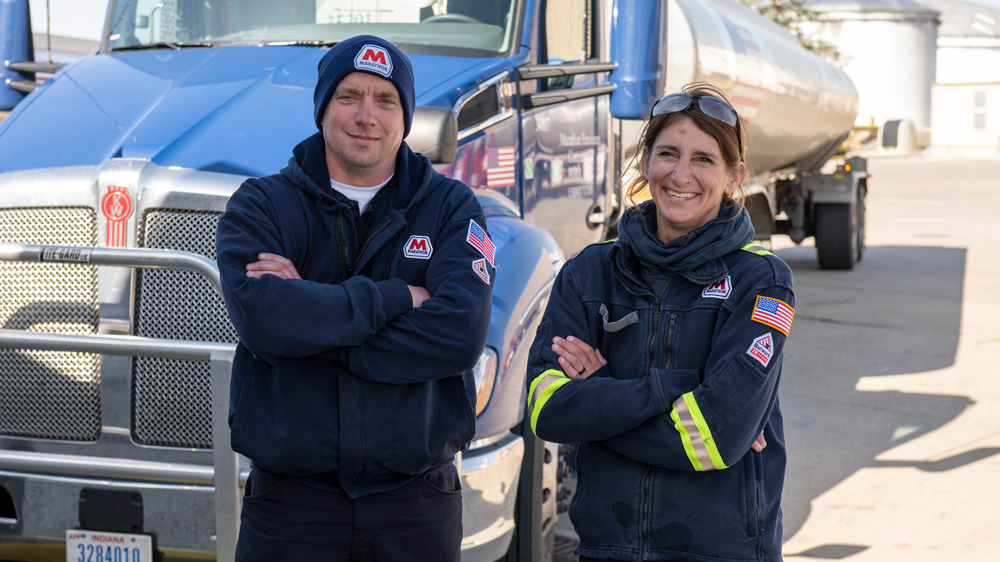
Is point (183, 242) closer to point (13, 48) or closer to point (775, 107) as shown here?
point (13, 48)

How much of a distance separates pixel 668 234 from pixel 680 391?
A: 0.38m

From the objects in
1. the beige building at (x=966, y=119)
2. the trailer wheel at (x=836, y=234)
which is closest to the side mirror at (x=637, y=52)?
the trailer wheel at (x=836, y=234)

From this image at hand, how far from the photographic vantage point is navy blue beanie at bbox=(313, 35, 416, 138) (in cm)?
224

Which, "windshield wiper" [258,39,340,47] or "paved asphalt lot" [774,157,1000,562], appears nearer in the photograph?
"windshield wiper" [258,39,340,47]

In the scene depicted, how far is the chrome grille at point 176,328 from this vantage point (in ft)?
9.36

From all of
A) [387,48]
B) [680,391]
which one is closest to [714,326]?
[680,391]

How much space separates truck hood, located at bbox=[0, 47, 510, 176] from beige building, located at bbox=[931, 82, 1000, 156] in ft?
207

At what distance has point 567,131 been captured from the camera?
4332 mm

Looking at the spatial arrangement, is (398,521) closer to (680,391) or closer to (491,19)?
(680,391)

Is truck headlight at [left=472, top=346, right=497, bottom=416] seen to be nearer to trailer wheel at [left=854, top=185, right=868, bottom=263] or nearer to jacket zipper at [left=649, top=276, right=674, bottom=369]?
jacket zipper at [left=649, top=276, right=674, bottom=369]

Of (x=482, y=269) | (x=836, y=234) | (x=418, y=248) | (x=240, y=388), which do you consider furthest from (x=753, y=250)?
(x=836, y=234)

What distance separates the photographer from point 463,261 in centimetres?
230

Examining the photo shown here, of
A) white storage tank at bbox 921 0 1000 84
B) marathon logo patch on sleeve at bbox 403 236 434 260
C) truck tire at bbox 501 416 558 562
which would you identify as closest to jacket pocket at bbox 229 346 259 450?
marathon logo patch on sleeve at bbox 403 236 434 260

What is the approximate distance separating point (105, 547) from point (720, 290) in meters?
1.97
